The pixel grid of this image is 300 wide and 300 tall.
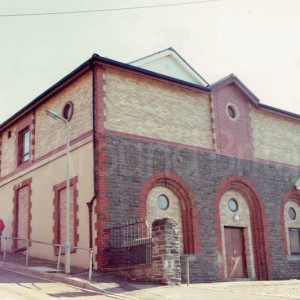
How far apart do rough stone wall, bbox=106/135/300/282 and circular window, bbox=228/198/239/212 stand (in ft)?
3.66

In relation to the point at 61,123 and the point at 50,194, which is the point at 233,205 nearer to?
the point at 50,194

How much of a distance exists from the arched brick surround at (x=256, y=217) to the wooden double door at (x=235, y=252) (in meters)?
0.62

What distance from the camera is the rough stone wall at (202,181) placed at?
18062 millimetres

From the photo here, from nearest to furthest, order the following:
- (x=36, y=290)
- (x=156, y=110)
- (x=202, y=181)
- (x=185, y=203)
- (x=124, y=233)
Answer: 1. (x=36, y=290)
2. (x=124, y=233)
3. (x=185, y=203)
4. (x=156, y=110)
5. (x=202, y=181)

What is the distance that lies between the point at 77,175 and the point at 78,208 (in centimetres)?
128

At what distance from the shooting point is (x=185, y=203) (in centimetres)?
1991

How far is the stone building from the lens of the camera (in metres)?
18.2

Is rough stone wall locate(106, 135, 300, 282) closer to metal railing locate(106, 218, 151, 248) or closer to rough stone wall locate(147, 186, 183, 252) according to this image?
metal railing locate(106, 218, 151, 248)

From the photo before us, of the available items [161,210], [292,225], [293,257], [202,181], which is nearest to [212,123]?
[202,181]

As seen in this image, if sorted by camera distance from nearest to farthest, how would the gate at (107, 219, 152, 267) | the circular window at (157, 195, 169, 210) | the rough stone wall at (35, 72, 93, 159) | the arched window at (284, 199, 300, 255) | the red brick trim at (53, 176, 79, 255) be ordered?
the gate at (107, 219, 152, 267)
the red brick trim at (53, 176, 79, 255)
the rough stone wall at (35, 72, 93, 159)
the circular window at (157, 195, 169, 210)
the arched window at (284, 199, 300, 255)

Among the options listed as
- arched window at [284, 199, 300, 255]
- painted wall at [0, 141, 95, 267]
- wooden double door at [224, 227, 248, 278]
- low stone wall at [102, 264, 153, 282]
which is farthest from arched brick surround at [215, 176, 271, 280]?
low stone wall at [102, 264, 153, 282]

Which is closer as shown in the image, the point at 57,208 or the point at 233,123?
the point at 57,208

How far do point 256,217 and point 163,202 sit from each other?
5.11 meters

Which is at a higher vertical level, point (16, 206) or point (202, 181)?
point (202, 181)
